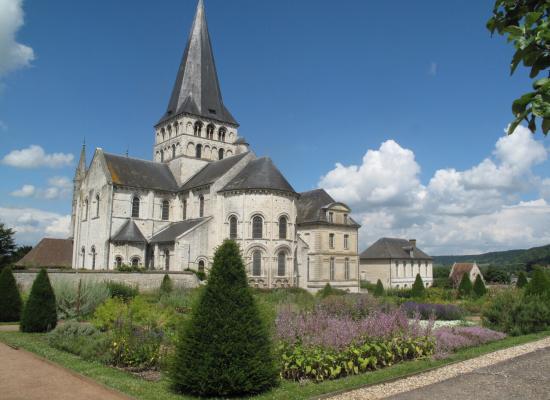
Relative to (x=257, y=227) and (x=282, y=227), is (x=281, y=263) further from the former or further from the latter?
(x=257, y=227)

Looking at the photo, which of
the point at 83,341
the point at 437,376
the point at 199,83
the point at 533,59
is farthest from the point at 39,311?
the point at 199,83

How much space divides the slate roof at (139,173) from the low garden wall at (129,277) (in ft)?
Answer: 31.4

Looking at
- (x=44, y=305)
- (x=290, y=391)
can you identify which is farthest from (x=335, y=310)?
(x=44, y=305)

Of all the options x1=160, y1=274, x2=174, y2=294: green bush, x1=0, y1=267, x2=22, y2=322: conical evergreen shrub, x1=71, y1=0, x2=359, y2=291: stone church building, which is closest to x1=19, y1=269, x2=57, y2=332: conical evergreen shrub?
x1=0, y1=267, x2=22, y2=322: conical evergreen shrub

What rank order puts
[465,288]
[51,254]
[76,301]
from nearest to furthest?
[76,301]
[465,288]
[51,254]

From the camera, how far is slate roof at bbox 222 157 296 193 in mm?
32500

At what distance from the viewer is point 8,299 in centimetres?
1759

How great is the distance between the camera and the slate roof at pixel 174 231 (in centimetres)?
3312

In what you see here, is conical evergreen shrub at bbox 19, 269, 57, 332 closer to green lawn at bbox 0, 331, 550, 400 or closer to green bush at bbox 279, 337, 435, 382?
green lawn at bbox 0, 331, 550, 400

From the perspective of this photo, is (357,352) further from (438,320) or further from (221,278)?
(438,320)

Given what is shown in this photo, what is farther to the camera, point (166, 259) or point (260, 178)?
point (166, 259)

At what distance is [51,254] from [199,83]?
71.2ft

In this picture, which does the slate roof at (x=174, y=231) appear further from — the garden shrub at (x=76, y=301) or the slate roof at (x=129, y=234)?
the garden shrub at (x=76, y=301)

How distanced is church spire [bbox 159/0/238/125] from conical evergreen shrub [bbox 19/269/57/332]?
28764 millimetres
